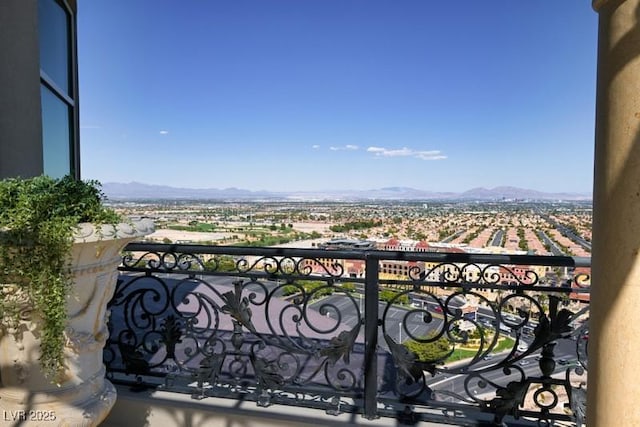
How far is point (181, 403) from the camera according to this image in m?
2.18

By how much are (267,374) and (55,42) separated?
5275 millimetres

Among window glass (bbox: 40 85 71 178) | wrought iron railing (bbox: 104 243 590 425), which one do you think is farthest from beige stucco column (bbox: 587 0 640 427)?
window glass (bbox: 40 85 71 178)

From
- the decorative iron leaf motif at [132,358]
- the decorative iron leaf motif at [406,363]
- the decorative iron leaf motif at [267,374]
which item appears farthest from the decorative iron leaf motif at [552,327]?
the decorative iron leaf motif at [132,358]

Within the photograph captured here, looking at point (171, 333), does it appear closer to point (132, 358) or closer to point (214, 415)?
point (132, 358)

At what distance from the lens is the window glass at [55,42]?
4.24 m

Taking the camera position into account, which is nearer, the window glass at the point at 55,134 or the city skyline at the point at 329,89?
the window glass at the point at 55,134

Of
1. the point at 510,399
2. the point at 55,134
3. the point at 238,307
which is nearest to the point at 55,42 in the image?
the point at 55,134

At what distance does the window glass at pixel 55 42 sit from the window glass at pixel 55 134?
0.28m

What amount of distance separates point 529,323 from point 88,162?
262 inches

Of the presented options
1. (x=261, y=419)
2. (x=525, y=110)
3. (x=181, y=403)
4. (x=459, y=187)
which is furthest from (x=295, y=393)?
(x=459, y=187)

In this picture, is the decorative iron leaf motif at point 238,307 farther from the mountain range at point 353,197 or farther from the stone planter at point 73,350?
the mountain range at point 353,197

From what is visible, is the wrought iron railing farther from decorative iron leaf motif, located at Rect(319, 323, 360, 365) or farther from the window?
the window

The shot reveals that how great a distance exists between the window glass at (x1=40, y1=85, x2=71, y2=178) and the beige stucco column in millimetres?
4804

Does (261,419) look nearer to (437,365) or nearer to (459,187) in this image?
(437,365)
